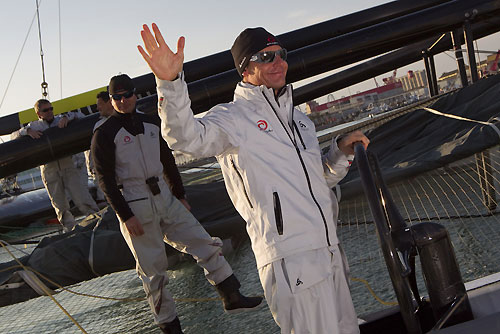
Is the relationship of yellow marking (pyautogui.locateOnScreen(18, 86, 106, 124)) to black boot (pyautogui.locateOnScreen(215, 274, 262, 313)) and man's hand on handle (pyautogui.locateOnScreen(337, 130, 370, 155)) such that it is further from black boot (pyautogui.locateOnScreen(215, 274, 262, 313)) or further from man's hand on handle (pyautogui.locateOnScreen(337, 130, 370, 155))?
man's hand on handle (pyautogui.locateOnScreen(337, 130, 370, 155))

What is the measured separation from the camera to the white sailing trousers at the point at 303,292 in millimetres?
2443

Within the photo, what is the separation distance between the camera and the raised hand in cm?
227

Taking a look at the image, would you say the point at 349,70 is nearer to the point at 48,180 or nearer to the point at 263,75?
the point at 48,180

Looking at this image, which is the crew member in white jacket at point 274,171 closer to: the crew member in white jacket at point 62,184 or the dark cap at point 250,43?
the dark cap at point 250,43

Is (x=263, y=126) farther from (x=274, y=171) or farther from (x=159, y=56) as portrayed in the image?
(x=159, y=56)

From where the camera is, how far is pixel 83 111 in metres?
10.6

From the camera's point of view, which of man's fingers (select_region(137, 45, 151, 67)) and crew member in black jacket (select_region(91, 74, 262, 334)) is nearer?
man's fingers (select_region(137, 45, 151, 67))

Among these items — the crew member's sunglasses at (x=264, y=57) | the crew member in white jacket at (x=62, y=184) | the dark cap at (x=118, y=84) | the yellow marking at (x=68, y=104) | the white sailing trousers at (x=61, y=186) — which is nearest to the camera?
the crew member's sunglasses at (x=264, y=57)

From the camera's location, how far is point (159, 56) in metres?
2.27

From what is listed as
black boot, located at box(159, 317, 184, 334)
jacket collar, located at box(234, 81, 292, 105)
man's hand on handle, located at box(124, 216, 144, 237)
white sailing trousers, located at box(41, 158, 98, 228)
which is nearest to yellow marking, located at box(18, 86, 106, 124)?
white sailing trousers, located at box(41, 158, 98, 228)

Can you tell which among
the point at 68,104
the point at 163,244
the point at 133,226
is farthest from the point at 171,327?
the point at 68,104

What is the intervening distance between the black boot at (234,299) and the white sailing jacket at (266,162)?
81.4 inches

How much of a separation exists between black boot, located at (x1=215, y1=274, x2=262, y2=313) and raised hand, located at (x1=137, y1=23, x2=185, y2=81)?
270 cm

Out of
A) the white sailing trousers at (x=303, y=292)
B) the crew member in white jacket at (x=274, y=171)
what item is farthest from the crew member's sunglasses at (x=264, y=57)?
the white sailing trousers at (x=303, y=292)
